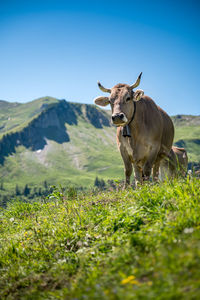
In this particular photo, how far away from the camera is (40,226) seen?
6984 mm

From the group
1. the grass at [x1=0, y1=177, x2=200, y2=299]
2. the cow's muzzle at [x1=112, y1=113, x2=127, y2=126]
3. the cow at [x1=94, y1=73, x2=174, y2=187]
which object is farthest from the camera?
the cow at [x1=94, y1=73, x2=174, y2=187]

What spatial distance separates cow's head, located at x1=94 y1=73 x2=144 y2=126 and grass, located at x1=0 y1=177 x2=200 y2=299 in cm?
298

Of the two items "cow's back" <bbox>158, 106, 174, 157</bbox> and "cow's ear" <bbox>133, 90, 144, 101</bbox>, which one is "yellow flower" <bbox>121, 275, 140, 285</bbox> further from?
"cow's back" <bbox>158, 106, 174, 157</bbox>

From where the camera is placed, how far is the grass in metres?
3.15

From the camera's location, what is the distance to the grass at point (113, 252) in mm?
3152

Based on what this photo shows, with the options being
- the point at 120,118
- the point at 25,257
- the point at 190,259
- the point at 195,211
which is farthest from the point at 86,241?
the point at 120,118

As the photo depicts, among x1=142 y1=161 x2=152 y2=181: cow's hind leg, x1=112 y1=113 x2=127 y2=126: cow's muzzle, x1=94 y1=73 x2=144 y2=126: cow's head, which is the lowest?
x1=142 y1=161 x2=152 y2=181: cow's hind leg

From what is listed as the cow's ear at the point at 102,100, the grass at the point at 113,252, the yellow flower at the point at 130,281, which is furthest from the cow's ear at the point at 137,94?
the yellow flower at the point at 130,281

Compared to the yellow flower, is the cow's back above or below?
above

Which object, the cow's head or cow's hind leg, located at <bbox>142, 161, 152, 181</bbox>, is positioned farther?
cow's hind leg, located at <bbox>142, 161, 152, 181</bbox>

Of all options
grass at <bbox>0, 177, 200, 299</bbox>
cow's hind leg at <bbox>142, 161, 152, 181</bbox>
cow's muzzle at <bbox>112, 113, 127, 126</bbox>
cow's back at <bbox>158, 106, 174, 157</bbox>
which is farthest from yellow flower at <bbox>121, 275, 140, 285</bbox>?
cow's back at <bbox>158, 106, 174, 157</bbox>

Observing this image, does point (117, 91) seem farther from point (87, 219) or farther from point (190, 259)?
point (190, 259)

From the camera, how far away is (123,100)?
9.57 metres

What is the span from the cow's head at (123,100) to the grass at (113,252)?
2.98m
